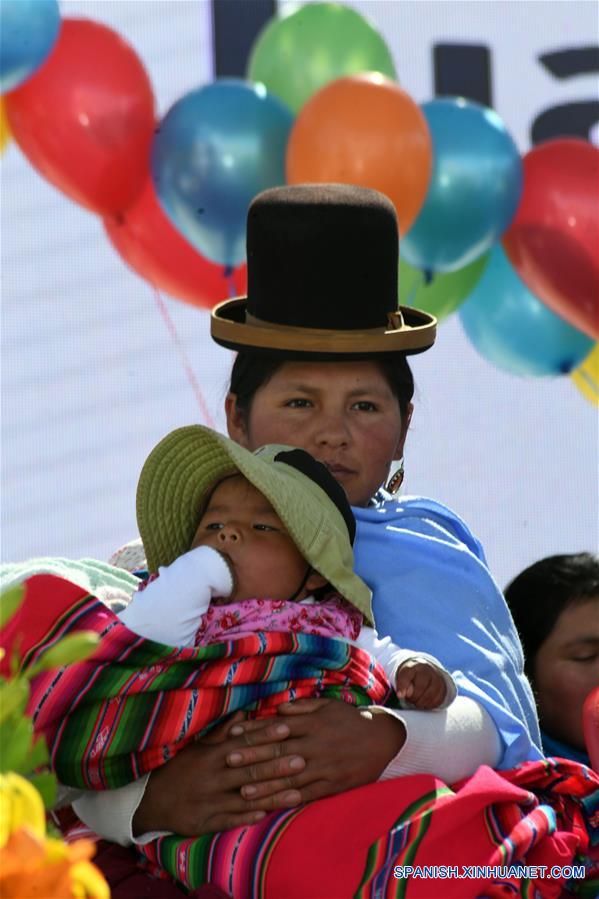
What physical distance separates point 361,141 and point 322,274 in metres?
1.88

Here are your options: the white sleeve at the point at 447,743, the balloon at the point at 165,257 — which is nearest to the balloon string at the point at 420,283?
the balloon at the point at 165,257

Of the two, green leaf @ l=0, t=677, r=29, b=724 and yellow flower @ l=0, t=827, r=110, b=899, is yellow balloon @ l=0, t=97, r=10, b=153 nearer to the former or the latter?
green leaf @ l=0, t=677, r=29, b=724

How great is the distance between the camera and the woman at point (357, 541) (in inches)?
77.4

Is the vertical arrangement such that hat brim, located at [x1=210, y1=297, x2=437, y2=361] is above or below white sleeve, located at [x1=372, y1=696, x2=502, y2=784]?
above

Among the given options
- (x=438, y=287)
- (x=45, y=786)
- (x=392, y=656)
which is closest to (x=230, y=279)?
(x=438, y=287)

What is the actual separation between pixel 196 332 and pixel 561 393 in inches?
50.3

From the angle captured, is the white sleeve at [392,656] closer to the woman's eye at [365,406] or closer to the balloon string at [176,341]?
the woman's eye at [365,406]

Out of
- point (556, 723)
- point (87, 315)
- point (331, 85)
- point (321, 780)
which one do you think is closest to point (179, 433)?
point (321, 780)

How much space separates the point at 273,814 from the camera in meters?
1.93

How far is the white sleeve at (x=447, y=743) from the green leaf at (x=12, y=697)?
94 centimetres

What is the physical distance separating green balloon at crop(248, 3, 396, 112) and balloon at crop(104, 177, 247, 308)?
0.51 meters

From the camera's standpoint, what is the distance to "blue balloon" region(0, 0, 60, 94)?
4.57 metres

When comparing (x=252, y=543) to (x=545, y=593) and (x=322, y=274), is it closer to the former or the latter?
(x=322, y=274)

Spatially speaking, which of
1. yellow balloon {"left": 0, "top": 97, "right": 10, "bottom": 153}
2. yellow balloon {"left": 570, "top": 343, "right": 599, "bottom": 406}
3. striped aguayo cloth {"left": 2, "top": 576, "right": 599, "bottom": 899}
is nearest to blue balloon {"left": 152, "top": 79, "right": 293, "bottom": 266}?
yellow balloon {"left": 0, "top": 97, "right": 10, "bottom": 153}
